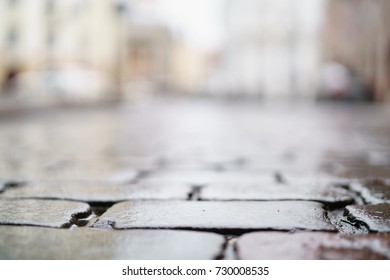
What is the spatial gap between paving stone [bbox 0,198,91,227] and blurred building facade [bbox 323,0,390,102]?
1320 centimetres

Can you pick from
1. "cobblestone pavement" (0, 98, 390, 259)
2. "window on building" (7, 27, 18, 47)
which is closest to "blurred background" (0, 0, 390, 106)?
"window on building" (7, 27, 18, 47)

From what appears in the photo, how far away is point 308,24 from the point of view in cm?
2889

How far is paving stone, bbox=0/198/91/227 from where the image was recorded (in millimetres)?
1493

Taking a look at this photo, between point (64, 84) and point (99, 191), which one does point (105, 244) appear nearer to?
point (99, 191)

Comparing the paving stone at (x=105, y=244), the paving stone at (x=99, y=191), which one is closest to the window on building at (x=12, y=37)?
the paving stone at (x=99, y=191)

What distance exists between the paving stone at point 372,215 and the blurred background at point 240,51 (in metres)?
8.14

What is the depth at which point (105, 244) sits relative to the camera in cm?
126

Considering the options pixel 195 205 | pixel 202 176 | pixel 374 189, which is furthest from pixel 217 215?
pixel 202 176

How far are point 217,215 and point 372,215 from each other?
0.47m

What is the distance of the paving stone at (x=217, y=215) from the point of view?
145cm

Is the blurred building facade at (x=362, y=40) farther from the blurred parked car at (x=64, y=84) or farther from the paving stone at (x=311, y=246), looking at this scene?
the paving stone at (x=311, y=246)

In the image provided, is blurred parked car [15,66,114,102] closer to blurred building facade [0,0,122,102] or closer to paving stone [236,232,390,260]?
blurred building facade [0,0,122,102]

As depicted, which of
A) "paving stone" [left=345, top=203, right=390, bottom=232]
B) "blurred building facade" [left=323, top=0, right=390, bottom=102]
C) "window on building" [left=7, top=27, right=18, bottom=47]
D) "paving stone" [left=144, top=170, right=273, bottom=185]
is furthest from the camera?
"blurred building facade" [left=323, top=0, right=390, bottom=102]
